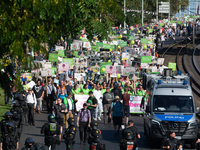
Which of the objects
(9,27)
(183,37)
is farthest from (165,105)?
(183,37)

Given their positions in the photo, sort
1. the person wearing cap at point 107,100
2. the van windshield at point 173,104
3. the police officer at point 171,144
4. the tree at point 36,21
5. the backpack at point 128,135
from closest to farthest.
Result: the tree at point 36,21 → the police officer at point 171,144 → the backpack at point 128,135 → the van windshield at point 173,104 → the person wearing cap at point 107,100

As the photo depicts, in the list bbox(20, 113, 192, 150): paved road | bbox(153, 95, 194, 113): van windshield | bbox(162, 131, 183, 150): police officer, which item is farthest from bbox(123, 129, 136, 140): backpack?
bbox(153, 95, 194, 113): van windshield

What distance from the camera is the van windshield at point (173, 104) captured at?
15.0 metres

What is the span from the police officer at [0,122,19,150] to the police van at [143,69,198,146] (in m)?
5.22

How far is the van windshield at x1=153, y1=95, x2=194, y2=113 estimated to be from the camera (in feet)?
49.1

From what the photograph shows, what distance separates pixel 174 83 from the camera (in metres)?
15.8

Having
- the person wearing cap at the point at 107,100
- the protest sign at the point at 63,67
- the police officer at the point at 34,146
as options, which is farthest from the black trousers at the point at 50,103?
the police officer at the point at 34,146

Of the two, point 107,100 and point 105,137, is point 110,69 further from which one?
point 105,137

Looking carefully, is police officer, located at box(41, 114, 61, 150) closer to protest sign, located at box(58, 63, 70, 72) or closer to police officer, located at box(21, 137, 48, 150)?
police officer, located at box(21, 137, 48, 150)

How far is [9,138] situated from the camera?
11.6 m

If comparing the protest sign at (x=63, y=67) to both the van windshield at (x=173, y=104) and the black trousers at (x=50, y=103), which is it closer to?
the black trousers at (x=50, y=103)

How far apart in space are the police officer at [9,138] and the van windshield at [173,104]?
5.56 m

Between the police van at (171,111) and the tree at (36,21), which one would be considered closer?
the tree at (36,21)

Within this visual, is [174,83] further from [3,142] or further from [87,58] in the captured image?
[87,58]
